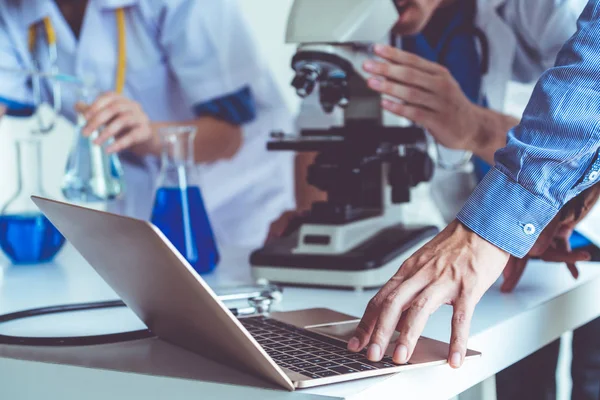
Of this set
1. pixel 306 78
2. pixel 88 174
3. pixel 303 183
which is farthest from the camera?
pixel 303 183

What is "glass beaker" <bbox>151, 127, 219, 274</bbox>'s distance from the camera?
3.41 feet

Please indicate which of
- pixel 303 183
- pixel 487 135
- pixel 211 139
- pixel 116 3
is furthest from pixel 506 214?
pixel 116 3

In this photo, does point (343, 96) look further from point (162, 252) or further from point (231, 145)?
point (231, 145)

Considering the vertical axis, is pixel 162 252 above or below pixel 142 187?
above

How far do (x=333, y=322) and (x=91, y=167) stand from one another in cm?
66

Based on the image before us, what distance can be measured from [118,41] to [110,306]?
3.51ft

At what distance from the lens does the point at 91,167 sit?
4.07 ft

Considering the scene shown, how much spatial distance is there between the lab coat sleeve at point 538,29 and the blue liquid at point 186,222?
25.4 inches

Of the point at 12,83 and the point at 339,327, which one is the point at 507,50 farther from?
the point at 12,83

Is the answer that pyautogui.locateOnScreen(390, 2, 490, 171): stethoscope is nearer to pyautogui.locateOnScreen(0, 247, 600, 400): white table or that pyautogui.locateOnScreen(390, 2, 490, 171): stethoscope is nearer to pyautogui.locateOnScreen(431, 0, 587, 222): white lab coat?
pyautogui.locateOnScreen(431, 0, 587, 222): white lab coat

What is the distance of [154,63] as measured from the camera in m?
1.81

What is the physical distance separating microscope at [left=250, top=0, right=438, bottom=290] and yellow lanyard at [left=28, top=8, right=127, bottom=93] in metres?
0.82

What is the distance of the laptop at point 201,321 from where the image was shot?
53cm

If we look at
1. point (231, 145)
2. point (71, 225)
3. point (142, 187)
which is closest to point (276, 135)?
point (71, 225)
